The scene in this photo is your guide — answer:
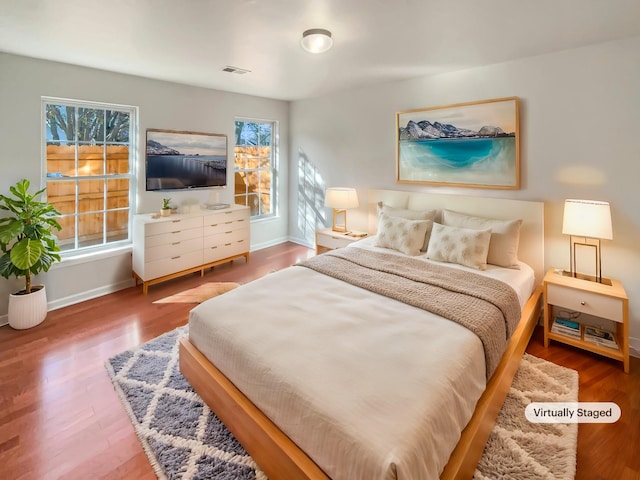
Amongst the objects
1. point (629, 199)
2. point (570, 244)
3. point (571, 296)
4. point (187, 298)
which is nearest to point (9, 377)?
point (187, 298)

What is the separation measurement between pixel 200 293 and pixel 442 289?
2670 mm

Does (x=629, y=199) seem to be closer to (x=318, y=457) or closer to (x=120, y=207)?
(x=318, y=457)

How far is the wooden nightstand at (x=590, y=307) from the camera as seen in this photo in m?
2.41

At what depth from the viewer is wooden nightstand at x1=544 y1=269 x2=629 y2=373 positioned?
2408 mm

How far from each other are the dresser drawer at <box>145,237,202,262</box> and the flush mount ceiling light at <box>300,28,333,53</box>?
2.68m

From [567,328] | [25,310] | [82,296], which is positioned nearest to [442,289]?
[567,328]

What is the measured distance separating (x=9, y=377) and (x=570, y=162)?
4.67m

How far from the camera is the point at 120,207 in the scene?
4023 mm

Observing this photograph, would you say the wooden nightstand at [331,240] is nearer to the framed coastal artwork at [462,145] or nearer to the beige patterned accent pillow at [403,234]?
the beige patterned accent pillow at [403,234]

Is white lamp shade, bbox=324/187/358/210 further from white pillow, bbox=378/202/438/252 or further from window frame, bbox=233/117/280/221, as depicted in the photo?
window frame, bbox=233/117/280/221

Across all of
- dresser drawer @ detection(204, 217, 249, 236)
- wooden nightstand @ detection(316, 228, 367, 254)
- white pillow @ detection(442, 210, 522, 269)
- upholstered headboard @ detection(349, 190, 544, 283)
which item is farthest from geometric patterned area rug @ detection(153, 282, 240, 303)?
white pillow @ detection(442, 210, 522, 269)

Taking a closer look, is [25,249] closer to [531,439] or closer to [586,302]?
[531,439]

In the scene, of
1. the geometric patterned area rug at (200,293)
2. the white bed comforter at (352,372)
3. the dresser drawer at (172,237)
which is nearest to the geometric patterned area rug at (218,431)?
the white bed comforter at (352,372)

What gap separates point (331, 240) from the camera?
4.46 m
